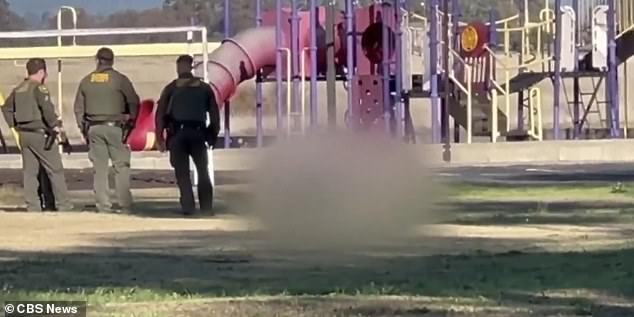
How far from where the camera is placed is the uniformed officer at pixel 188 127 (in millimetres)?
17891

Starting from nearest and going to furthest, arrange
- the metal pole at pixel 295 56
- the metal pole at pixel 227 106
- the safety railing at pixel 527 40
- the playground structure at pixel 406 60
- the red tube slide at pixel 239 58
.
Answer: the playground structure at pixel 406 60, the metal pole at pixel 295 56, the red tube slide at pixel 239 58, the metal pole at pixel 227 106, the safety railing at pixel 527 40

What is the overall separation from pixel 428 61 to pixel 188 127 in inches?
654

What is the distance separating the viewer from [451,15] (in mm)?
35875

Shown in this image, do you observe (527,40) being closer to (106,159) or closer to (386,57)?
(386,57)

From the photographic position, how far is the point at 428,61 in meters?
34.0

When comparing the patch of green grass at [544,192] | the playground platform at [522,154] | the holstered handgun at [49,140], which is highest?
the holstered handgun at [49,140]

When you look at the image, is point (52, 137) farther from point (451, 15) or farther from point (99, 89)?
point (451, 15)

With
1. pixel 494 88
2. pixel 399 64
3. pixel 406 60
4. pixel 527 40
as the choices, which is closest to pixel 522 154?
pixel 494 88

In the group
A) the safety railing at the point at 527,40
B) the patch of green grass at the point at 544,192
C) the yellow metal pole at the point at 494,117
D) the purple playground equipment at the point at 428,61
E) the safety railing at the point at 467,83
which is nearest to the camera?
the patch of green grass at the point at 544,192

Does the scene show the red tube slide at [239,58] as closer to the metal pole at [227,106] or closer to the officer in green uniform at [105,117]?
the metal pole at [227,106]

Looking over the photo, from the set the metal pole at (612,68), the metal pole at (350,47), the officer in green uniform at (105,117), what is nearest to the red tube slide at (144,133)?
the metal pole at (350,47)

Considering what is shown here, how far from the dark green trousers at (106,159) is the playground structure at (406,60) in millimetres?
10624

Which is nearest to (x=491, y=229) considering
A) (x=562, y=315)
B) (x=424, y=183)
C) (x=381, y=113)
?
(x=424, y=183)

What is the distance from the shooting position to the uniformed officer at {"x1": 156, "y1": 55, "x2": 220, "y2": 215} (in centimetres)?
1789
